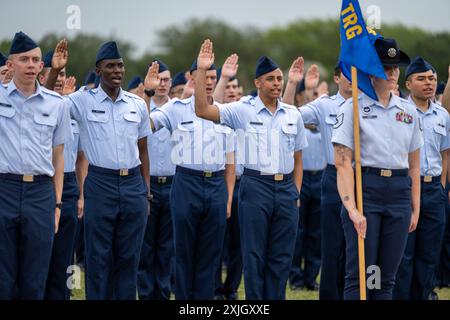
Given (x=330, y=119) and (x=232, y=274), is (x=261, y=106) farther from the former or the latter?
(x=232, y=274)

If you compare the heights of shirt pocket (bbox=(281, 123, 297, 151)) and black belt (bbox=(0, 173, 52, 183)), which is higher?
shirt pocket (bbox=(281, 123, 297, 151))

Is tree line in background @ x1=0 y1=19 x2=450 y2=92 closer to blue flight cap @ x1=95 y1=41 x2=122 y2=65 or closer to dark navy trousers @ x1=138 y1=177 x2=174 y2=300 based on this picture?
dark navy trousers @ x1=138 y1=177 x2=174 y2=300

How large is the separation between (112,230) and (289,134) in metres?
1.98

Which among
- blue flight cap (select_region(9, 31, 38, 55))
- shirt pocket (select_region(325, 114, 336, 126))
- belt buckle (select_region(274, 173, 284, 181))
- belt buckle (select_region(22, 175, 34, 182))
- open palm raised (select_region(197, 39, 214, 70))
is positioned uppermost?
blue flight cap (select_region(9, 31, 38, 55))

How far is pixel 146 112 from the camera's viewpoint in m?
9.78

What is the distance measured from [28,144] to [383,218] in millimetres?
3074

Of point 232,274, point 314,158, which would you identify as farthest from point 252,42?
point 232,274

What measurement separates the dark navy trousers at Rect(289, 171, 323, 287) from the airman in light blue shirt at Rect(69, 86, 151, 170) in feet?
15.1

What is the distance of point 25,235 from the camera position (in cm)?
831

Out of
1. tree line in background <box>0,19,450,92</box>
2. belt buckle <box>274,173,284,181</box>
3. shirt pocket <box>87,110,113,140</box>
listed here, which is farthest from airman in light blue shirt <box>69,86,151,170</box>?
tree line in background <box>0,19,450,92</box>

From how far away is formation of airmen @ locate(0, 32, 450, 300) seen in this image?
8.43 m

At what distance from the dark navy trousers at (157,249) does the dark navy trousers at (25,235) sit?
9.92ft
